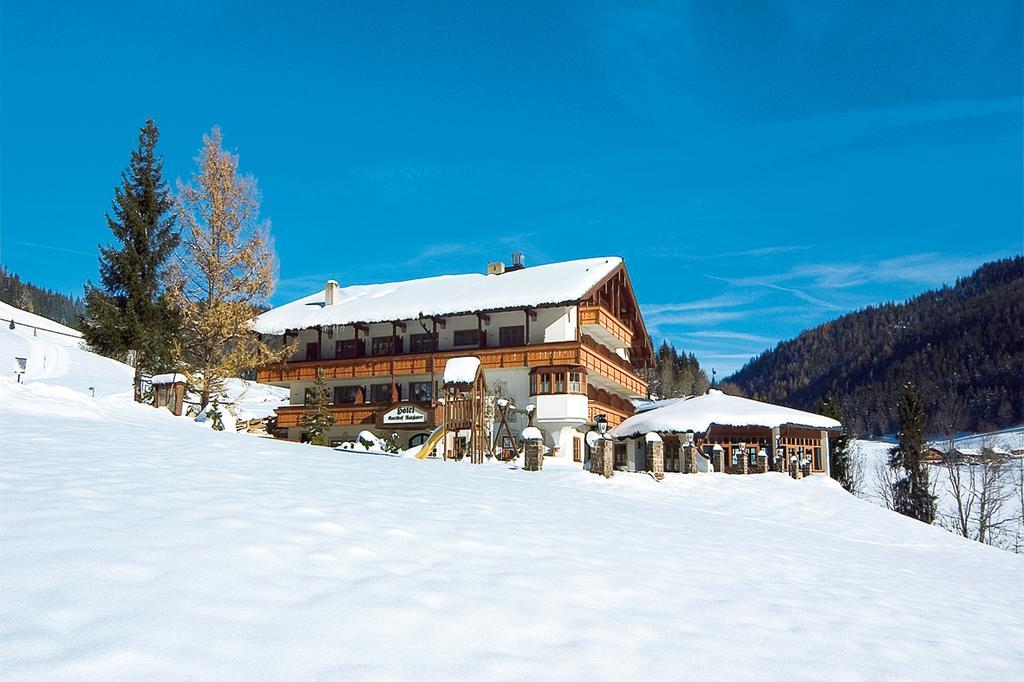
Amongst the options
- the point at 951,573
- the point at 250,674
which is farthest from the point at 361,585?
the point at 951,573

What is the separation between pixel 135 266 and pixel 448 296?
15.2 metres

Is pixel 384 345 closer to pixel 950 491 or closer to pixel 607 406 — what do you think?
pixel 607 406

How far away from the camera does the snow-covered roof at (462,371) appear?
28.0 m

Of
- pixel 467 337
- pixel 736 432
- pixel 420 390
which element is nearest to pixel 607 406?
pixel 736 432

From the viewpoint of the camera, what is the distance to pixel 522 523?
29.1 ft

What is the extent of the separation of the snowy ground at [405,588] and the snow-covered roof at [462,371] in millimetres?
16556

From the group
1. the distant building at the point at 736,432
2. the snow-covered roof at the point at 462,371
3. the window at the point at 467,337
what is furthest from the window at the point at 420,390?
the snow-covered roof at the point at 462,371

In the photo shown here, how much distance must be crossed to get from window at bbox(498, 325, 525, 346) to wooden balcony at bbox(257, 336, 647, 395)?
1.32 m

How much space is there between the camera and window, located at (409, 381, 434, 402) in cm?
3884

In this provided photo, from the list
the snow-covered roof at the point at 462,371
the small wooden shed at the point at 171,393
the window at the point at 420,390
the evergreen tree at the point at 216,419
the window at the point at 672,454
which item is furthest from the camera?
the window at the point at 420,390

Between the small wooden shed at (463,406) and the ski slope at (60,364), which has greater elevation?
the ski slope at (60,364)

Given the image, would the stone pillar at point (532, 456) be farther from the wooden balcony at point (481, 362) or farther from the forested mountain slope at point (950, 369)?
the forested mountain slope at point (950, 369)

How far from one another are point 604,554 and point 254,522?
332 centimetres

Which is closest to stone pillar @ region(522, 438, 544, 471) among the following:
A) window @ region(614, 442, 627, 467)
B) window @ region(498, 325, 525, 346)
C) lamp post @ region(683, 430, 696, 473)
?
lamp post @ region(683, 430, 696, 473)
